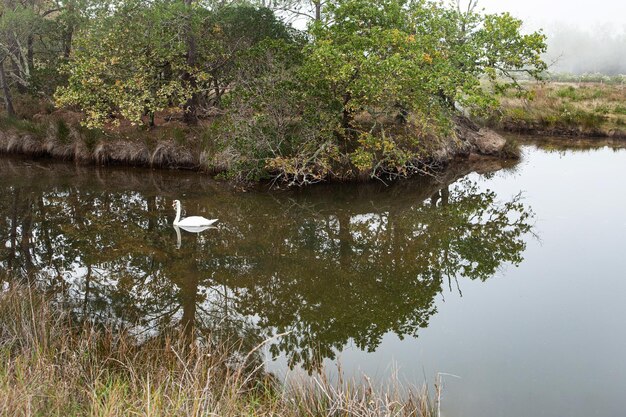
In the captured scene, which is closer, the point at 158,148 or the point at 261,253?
the point at 261,253

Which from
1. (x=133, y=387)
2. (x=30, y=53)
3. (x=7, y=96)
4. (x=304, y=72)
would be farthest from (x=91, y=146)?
(x=133, y=387)

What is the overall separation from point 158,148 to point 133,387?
561 inches

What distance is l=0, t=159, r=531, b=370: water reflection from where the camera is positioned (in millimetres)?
7879

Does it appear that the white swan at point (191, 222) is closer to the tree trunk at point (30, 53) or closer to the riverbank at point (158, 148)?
the riverbank at point (158, 148)

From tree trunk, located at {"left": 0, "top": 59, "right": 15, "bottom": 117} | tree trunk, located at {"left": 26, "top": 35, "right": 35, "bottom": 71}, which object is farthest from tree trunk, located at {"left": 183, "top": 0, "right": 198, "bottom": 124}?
tree trunk, located at {"left": 26, "top": 35, "right": 35, "bottom": 71}

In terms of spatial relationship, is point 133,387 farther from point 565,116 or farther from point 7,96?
point 565,116

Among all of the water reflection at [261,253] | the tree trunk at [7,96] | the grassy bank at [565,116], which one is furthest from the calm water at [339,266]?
the grassy bank at [565,116]

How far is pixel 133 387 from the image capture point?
16.3ft

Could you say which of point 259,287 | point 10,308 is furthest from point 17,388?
point 259,287

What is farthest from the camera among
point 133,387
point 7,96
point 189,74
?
point 7,96

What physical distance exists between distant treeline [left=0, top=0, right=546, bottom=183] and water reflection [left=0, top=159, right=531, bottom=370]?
4.73ft

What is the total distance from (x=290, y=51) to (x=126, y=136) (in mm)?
7200

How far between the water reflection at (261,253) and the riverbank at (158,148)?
2.93 ft

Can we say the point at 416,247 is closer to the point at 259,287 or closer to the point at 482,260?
the point at 482,260
